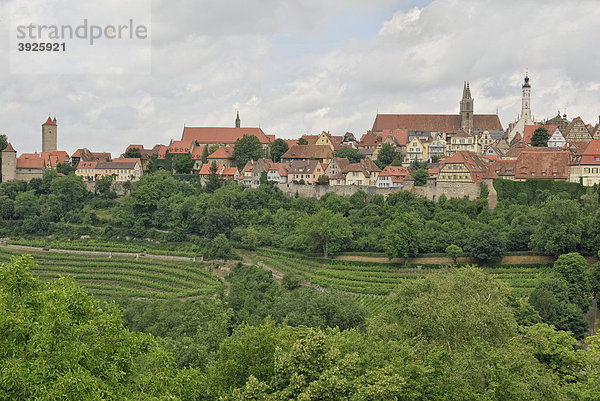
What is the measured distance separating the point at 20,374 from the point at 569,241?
3651 centimetres

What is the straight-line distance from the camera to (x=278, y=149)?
7188 cm

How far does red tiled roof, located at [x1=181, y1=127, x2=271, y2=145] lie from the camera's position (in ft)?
267

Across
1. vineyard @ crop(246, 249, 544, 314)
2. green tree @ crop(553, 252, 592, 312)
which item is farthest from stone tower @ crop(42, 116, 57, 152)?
green tree @ crop(553, 252, 592, 312)

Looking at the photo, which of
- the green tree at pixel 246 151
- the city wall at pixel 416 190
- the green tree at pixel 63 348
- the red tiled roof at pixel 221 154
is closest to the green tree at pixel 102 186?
the red tiled roof at pixel 221 154


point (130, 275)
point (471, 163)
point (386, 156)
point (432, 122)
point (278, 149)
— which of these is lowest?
point (130, 275)

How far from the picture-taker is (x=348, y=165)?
61281 mm

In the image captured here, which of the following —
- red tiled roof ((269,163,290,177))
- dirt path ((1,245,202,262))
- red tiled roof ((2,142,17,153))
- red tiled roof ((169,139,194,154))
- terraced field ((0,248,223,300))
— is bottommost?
terraced field ((0,248,223,300))

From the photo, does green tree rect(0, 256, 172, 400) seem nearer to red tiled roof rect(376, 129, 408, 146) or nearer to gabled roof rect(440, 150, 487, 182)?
gabled roof rect(440, 150, 487, 182)

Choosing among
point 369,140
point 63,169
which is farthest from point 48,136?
point 369,140

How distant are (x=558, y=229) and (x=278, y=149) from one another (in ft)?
129

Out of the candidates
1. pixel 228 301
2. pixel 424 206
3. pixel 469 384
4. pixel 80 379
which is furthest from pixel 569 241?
pixel 80 379

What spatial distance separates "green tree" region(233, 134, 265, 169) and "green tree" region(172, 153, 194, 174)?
603 cm

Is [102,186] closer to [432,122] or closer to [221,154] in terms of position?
[221,154]

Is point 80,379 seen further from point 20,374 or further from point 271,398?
point 271,398
